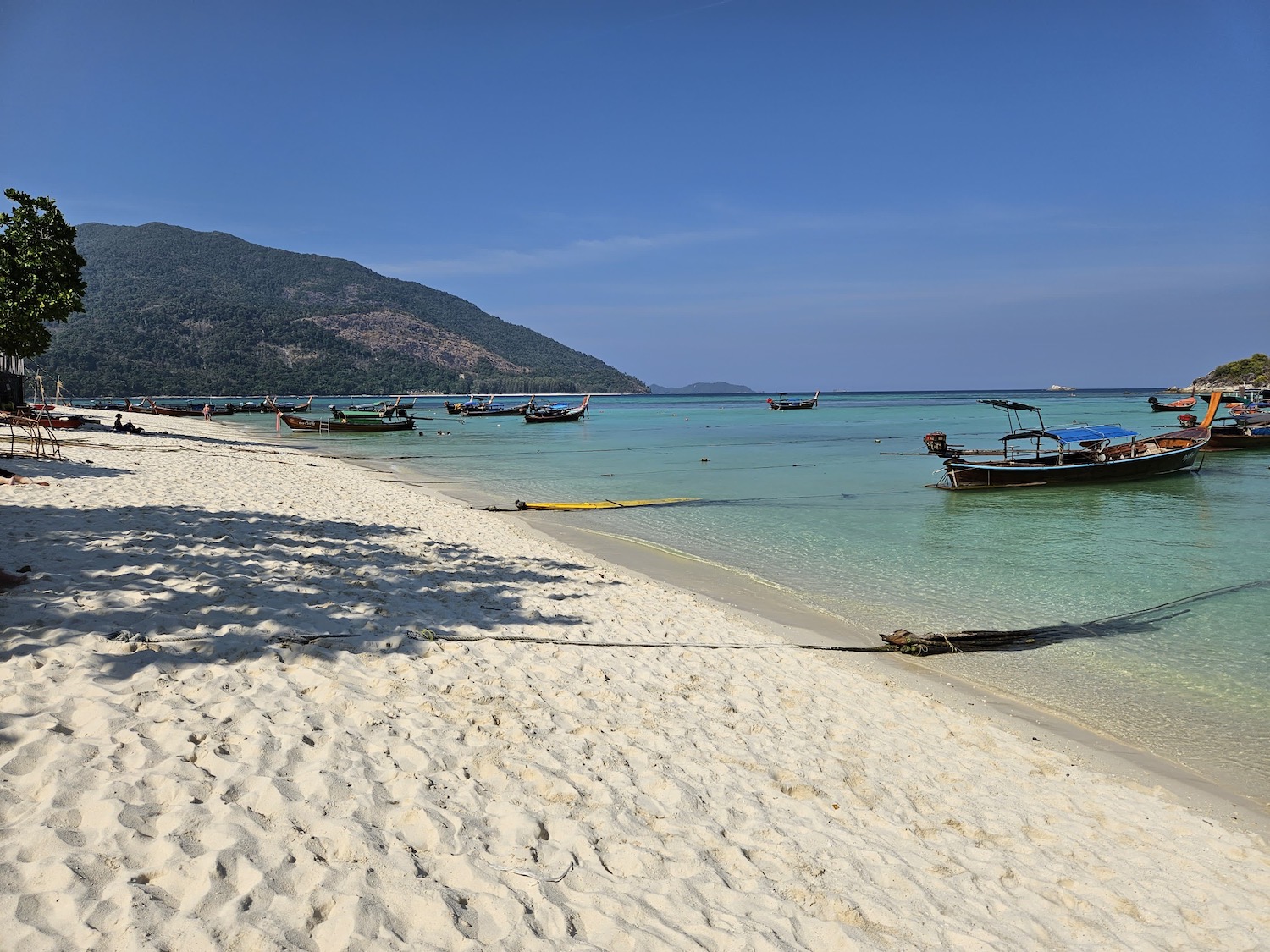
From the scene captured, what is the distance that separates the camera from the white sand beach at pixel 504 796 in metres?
2.94

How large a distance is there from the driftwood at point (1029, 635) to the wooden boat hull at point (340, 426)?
4742cm

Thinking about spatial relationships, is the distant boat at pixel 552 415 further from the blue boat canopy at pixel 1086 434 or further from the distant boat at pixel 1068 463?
the blue boat canopy at pixel 1086 434

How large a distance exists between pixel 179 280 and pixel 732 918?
214118mm

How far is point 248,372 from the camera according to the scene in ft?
491

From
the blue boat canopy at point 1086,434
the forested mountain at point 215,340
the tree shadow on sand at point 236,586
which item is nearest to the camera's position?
the tree shadow on sand at point 236,586

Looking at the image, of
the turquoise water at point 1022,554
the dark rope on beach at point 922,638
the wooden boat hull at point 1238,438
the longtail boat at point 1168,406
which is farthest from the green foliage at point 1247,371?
the dark rope on beach at point 922,638

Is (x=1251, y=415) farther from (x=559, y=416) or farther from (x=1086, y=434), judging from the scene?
(x=559, y=416)

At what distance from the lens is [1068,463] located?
24.3 metres

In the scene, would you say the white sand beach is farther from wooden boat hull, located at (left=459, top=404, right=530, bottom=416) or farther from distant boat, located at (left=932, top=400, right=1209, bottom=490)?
wooden boat hull, located at (left=459, top=404, right=530, bottom=416)

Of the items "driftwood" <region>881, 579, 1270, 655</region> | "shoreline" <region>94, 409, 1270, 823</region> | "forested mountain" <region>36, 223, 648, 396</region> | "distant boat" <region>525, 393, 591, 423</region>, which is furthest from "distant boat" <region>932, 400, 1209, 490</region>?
"forested mountain" <region>36, 223, 648, 396</region>

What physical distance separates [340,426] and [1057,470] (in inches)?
1725

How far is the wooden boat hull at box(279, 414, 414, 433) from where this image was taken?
49750mm

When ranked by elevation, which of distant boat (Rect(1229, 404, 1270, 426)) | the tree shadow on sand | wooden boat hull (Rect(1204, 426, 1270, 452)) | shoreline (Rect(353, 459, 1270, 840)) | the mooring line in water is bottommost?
shoreline (Rect(353, 459, 1270, 840))

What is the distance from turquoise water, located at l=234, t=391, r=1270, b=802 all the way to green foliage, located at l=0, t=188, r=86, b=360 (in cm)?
1285
